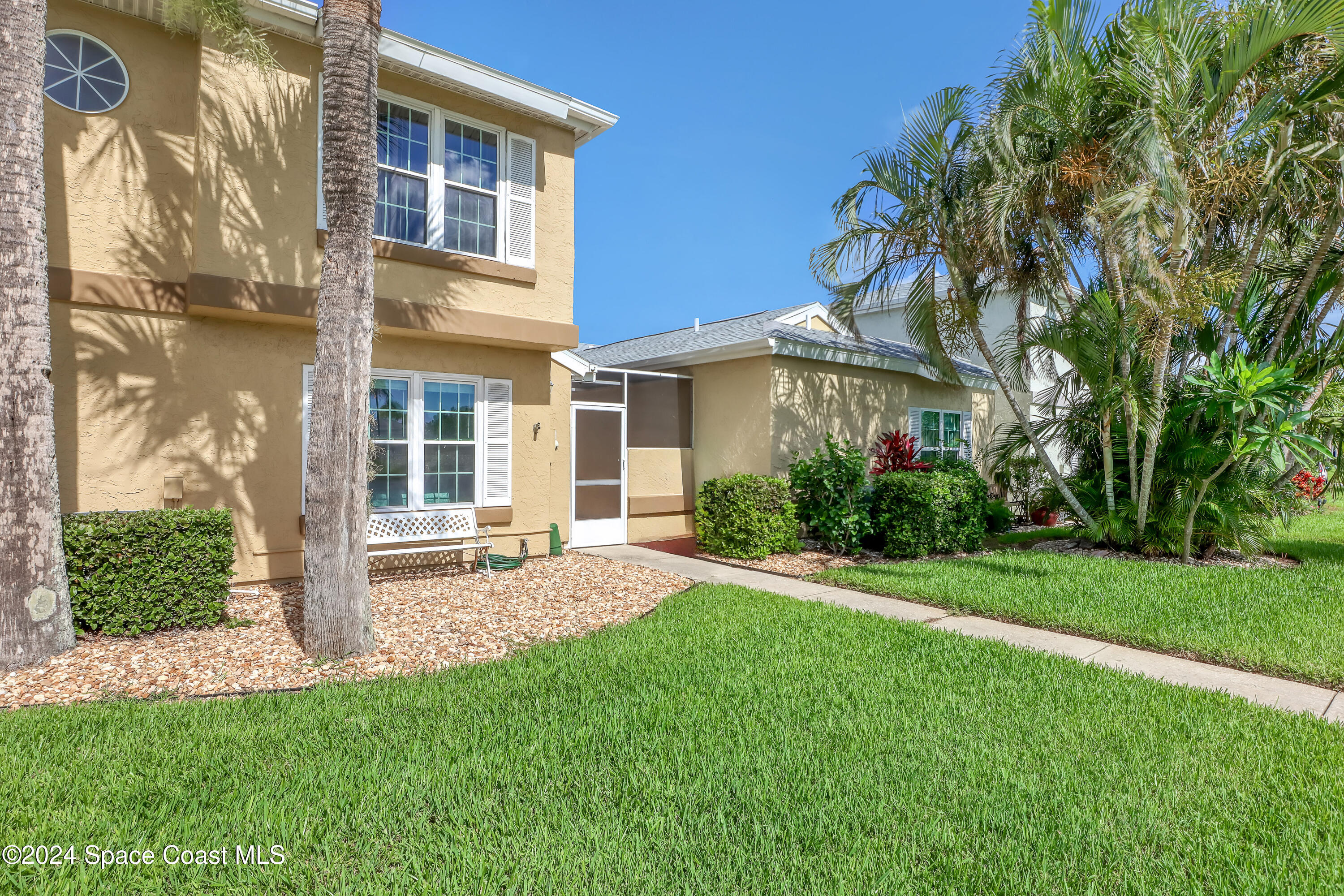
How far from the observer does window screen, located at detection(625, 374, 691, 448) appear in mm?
11984

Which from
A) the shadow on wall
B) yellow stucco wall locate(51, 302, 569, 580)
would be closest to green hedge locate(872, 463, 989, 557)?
yellow stucco wall locate(51, 302, 569, 580)

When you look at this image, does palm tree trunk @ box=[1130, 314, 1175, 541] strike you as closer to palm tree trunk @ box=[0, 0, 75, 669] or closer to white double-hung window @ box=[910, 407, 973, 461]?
white double-hung window @ box=[910, 407, 973, 461]

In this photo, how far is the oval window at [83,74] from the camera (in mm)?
6746

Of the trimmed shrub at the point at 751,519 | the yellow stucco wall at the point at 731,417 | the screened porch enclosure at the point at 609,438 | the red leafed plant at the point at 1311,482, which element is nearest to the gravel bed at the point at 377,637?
the trimmed shrub at the point at 751,519

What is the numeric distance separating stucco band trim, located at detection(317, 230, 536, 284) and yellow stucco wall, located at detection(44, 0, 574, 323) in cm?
18

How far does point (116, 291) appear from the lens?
6781mm

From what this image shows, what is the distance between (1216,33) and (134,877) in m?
13.1

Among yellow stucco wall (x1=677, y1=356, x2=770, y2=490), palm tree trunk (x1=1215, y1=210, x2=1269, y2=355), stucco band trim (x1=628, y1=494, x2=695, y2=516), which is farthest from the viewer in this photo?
stucco band trim (x1=628, y1=494, x2=695, y2=516)

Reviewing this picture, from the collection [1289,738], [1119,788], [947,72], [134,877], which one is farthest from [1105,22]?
[134,877]

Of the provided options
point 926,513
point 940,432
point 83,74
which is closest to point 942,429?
point 940,432

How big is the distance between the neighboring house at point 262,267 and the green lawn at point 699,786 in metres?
3.75

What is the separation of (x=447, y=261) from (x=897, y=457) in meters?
7.94

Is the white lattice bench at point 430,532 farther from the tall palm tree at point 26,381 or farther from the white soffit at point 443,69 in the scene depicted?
the white soffit at point 443,69

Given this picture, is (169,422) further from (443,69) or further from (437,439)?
(443,69)
